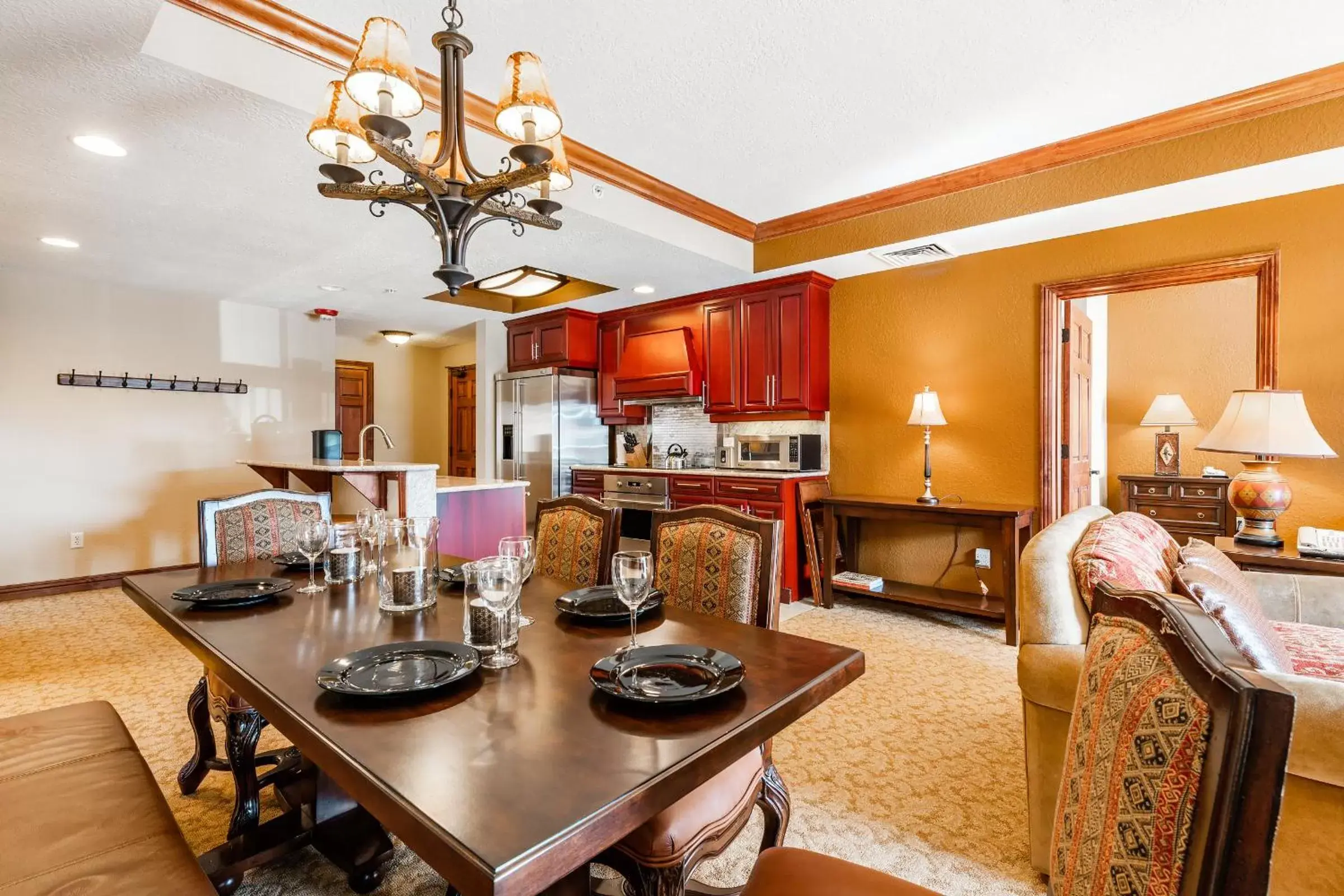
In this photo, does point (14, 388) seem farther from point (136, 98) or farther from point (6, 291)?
point (136, 98)

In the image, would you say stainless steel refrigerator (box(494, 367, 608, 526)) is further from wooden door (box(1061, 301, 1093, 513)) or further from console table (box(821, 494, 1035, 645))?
wooden door (box(1061, 301, 1093, 513))

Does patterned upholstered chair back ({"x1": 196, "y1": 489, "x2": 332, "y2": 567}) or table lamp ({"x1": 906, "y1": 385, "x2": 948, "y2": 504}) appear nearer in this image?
patterned upholstered chair back ({"x1": 196, "y1": 489, "x2": 332, "y2": 567})

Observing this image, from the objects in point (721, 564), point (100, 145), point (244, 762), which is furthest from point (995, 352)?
point (100, 145)

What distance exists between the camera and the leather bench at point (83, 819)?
1.00m

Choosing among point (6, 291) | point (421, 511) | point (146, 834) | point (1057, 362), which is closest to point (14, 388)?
point (6, 291)

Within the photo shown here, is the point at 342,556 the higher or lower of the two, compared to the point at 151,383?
lower

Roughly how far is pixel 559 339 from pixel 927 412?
10.4 ft

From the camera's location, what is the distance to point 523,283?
5.58 meters

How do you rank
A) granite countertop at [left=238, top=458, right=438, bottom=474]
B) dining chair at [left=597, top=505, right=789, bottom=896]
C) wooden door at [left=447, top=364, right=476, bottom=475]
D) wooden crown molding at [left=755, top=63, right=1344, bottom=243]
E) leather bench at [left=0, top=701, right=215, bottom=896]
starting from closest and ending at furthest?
leather bench at [left=0, top=701, right=215, bottom=896] → dining chair at [left=597, top=505, right=789, bottom=896] → wooden crown molding at [left=755, top=63, right=1344, bottom=243] → granite countertop at [left=238, top=458, right=438, bottom=474] → wooden door at [left=447, top=364, right=476, bottom=475]

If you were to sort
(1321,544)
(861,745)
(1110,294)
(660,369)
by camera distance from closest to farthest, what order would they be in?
1. (861,745)
2. (1321,544)
3. (1110,294)
4. (660,369)

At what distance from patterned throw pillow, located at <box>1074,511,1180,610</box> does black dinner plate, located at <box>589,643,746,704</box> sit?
2.52 ft

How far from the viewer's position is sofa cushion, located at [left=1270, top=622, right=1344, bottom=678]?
174 cm

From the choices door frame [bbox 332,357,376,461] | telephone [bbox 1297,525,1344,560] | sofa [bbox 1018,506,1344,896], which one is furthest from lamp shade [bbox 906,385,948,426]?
door frame [bbox 332,357,376,461]

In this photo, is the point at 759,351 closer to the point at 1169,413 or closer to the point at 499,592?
the point at 1169,413
